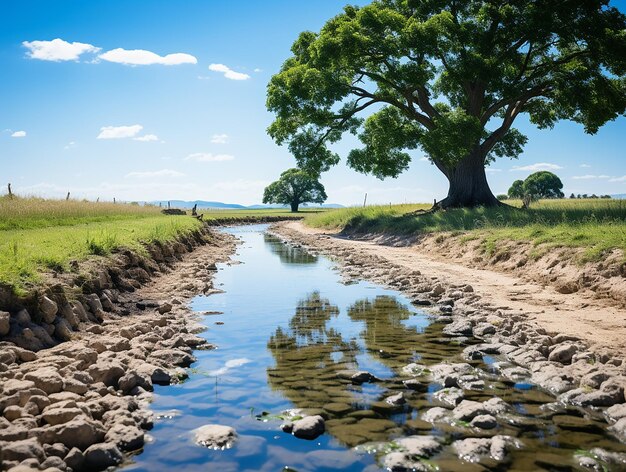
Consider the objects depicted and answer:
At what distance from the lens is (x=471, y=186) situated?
33.2 metres

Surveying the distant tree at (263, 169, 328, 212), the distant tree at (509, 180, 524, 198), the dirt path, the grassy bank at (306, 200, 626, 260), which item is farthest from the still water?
the distant tree at (509, 180, 524, 198)

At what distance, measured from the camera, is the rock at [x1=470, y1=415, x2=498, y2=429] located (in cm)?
548

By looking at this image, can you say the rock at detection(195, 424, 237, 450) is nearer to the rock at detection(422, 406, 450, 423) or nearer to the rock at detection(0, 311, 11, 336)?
the rock at detection(422, 406, 450, 423)

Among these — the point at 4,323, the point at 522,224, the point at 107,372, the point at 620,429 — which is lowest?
the point at 620,429

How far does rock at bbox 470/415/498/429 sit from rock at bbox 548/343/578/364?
2.54 metres

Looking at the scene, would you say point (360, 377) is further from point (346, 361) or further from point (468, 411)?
point (468, 411)

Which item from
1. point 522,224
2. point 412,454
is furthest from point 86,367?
point 522,224

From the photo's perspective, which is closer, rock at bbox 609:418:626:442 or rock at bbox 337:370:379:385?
rock at bbox 609:418:626:442

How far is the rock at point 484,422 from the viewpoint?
216 inches

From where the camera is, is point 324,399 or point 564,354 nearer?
point 324,399

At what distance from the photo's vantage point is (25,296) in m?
8.17

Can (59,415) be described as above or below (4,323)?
below

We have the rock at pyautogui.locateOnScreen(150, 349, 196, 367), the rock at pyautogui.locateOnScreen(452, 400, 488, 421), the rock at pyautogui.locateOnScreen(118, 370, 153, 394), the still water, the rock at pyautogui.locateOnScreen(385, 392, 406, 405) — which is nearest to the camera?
the still water

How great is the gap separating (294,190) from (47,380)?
328ft
